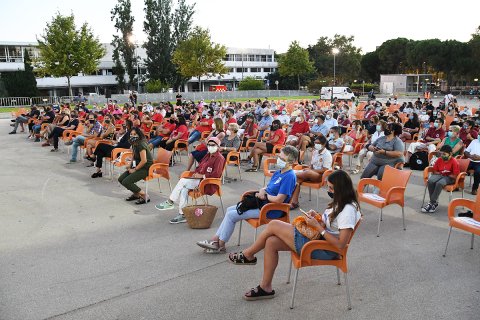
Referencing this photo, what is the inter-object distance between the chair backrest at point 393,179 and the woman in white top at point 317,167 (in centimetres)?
111

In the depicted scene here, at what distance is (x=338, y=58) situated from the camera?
283 ft

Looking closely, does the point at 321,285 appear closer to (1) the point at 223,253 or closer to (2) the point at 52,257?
(1) the point at 223,253

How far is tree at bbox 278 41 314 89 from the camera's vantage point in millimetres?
62625

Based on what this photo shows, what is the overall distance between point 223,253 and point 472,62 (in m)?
73.2

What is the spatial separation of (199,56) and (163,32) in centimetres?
1198

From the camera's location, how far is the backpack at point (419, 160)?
1066cm

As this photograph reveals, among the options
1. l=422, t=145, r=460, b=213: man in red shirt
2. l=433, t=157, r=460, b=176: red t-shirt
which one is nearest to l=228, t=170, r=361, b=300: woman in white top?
l=422, t=145, r=460, b=213: man in red shirt

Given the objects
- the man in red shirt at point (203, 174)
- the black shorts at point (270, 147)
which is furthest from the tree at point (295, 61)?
the man in red shirt at point (203, 174)

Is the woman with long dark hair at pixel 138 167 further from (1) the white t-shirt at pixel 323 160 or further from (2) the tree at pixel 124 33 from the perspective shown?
(2) the tree at pixel 124 33

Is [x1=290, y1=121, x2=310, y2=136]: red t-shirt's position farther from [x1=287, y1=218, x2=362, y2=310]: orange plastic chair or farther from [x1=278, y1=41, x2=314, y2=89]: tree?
[x1=278, y1=41, x2=314, y2=89]: tree

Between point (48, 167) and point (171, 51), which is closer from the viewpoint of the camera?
point (48, 167)

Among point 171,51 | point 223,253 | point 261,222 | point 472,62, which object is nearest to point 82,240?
point 223,253

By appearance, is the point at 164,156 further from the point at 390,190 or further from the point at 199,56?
the point at 199,56

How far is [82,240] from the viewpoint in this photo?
20.0ft
